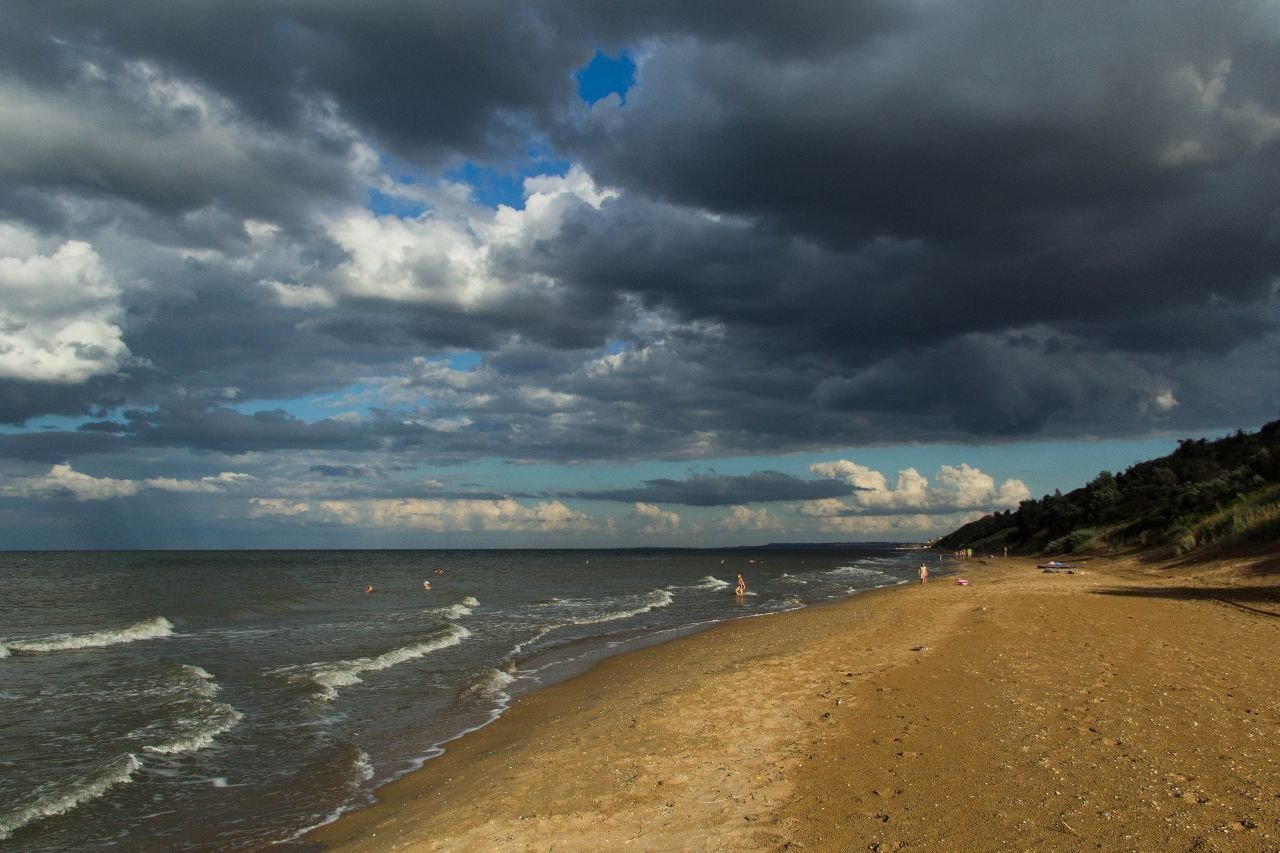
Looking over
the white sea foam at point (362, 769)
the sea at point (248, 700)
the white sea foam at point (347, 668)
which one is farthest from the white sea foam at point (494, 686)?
the white sea foam at point (362, 769)

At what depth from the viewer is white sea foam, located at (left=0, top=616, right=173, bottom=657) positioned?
80.4 ft

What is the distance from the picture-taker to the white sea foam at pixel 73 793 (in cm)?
970

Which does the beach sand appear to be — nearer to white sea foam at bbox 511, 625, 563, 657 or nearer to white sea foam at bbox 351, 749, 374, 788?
white sea foam at bbox 351, 749, 374, 788

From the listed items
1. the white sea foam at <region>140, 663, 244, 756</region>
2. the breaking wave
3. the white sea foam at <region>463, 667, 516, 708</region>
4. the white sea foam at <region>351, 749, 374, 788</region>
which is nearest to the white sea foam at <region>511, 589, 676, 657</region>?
the white sea foam at <region>463, 667, 516, 708</region>

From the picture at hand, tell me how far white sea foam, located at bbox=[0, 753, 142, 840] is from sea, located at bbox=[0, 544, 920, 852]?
0.03 metres

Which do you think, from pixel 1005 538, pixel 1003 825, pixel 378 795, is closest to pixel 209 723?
pixel 378 795

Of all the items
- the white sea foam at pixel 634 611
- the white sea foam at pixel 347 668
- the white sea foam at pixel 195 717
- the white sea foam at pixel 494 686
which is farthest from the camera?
the white sea foam at pixel 634 611

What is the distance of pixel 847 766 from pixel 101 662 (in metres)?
22.6

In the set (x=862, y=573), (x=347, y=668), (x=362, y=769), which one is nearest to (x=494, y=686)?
(x=347, y=668)

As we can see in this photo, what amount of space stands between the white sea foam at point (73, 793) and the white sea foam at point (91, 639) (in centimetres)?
1624

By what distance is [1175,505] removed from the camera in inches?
2184

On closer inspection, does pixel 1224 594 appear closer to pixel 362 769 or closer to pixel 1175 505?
pixel 362 769

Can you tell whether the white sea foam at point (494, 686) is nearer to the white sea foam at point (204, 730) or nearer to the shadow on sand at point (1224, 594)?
the white sea foam at point (204, 730)

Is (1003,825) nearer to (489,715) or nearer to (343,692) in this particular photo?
Result: (489,715)
